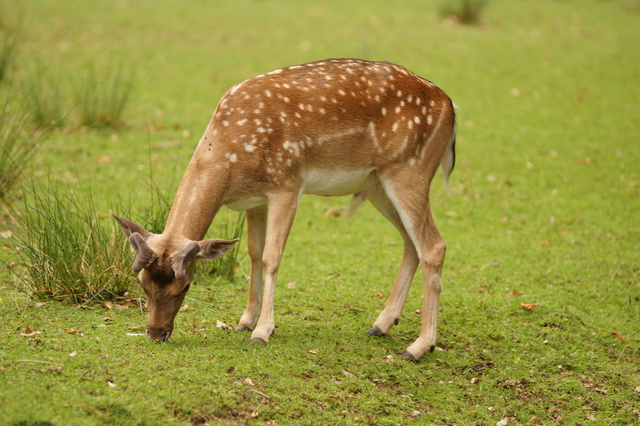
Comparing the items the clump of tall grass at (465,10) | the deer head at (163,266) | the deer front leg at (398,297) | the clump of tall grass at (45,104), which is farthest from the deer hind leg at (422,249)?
the clump of tall grass at (465,10)

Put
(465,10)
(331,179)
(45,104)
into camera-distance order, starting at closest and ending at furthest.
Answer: (331,179) → (45,104) → (465,10)

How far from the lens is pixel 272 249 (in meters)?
5.90

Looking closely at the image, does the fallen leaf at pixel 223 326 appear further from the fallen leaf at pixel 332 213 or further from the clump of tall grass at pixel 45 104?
the clump of tall grass at pixel 45 104

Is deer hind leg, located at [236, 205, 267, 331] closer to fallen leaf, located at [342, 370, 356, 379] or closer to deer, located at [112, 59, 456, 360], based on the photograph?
deer, located at [112, 59, 456, 360]

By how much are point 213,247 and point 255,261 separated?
Result: 35.4 inches

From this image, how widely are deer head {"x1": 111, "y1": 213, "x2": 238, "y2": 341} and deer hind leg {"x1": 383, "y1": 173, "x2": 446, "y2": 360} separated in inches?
60.0

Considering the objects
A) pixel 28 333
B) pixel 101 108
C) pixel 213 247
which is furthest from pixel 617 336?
pixel 101 108

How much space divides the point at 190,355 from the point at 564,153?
27.7 feet

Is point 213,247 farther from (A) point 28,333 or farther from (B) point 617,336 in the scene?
Result: (B) point 617,336

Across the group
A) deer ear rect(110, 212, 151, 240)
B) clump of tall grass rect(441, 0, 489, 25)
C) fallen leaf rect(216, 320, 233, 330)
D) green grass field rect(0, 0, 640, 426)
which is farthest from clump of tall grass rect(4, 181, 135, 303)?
clump of tall grass rect(441, 0, 489, 25)

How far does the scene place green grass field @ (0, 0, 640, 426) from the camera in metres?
5.20

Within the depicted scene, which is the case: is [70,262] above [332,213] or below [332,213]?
above

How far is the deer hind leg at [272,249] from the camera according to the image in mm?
5883

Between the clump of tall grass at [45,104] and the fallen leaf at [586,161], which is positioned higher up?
the clump of tall grass at [45,104]
